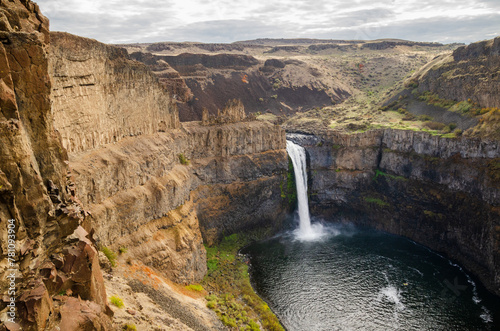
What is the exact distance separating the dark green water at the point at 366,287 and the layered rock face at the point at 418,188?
3.28 metres

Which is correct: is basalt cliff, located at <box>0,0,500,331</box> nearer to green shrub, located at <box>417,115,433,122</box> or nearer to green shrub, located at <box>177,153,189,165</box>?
green shrub, located at <box>177,153,189,165</box>

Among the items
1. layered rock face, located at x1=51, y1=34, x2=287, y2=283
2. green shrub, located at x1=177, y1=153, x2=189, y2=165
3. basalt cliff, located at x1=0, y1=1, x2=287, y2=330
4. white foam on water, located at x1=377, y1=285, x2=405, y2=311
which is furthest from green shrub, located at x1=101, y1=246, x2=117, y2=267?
white foam on water, located at x1=377, y1=285, x2=405, y2=311

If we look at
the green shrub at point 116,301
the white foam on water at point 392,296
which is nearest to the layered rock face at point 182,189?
the green shrub at point 116,301

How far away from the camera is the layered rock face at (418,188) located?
51031 millimetres

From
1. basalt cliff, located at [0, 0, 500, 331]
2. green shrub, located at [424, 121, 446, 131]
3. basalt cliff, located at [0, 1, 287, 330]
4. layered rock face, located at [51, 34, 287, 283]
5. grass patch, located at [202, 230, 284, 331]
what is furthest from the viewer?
green shrub, located at [424, 121, 446, 131]

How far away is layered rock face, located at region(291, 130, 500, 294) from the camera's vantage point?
51.0 metres

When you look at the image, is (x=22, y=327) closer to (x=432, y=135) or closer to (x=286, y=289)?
(x=286, y=289)

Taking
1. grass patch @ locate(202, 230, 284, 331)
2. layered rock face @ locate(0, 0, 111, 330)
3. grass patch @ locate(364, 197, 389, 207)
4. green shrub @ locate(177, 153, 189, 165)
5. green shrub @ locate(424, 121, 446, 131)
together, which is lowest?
grass patch @ locate(202, 230, 284, 331)

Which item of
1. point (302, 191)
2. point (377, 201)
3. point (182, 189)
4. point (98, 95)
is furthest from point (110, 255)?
point (377, 201)

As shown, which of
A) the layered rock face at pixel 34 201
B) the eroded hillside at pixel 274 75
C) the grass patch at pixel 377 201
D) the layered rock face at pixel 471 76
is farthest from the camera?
the eroded hillside at pixel 274 75

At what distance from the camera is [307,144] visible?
7200cm

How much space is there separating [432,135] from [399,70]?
243 ft

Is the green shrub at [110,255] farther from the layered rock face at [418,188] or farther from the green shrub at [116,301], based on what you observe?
the layered rock face at [418,188]

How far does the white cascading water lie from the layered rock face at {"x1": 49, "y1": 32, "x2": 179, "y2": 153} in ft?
89.4
